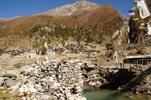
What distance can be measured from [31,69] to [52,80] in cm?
182

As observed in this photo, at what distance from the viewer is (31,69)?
2269 cm

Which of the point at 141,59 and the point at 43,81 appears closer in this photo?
the point at 43,81

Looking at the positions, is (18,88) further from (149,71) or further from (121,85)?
(121,85)

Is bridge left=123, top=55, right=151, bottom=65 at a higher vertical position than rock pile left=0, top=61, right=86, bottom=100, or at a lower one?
lower

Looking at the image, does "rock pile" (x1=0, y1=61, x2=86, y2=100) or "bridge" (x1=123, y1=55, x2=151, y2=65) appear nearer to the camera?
"rock pile" (x1=0, y1=61, x2=86, y2=100)

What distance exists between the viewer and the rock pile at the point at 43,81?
19.4 meters

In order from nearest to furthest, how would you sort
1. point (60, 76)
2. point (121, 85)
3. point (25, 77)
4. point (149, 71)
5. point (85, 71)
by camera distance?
point (25, 77) < point (60, 76) < point (149, 71) < point (121, 85) < point (85, 71)

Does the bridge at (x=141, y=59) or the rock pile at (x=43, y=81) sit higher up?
the rock pile at (x=43, y=81)

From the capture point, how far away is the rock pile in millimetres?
19420

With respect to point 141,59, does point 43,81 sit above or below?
above

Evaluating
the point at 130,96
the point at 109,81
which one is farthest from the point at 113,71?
the point at 130,96

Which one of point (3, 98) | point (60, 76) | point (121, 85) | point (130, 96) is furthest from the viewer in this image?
point (121, 85)

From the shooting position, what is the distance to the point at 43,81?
71.9 feet

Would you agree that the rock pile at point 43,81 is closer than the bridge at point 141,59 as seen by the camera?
Yes
